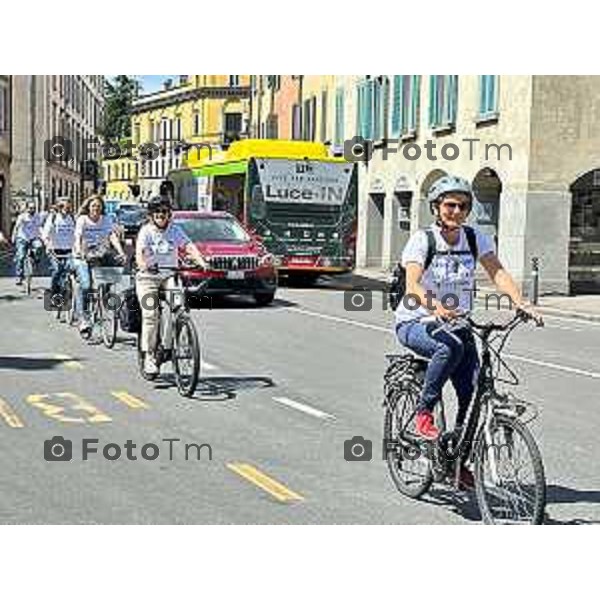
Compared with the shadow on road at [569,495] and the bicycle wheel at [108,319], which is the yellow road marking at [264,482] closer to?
the shadow on road at [569,495]

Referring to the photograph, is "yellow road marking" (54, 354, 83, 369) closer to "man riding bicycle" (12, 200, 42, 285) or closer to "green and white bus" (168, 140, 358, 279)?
"man riding bicycle" (12, 200, 42, 285)

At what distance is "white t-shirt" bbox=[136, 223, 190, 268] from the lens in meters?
7.52

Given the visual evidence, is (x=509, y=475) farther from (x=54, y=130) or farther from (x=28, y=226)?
(x=28, y=226)

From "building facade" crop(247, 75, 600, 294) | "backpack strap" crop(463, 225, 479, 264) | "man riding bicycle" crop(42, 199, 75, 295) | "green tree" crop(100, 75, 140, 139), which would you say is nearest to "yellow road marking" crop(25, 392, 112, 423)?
"man riding bicycle" crop(42, 199, 75, 295)

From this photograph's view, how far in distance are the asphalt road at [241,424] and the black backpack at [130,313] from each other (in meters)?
0.10

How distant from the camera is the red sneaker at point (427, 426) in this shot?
244 inches

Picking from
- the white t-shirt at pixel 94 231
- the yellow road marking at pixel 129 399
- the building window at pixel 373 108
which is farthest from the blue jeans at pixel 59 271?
the building window at pixel 373 108

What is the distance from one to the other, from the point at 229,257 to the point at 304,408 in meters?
1.09

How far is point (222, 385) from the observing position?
827cm

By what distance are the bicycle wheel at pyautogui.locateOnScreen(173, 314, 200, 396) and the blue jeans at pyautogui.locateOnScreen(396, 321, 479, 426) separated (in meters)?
2.06
